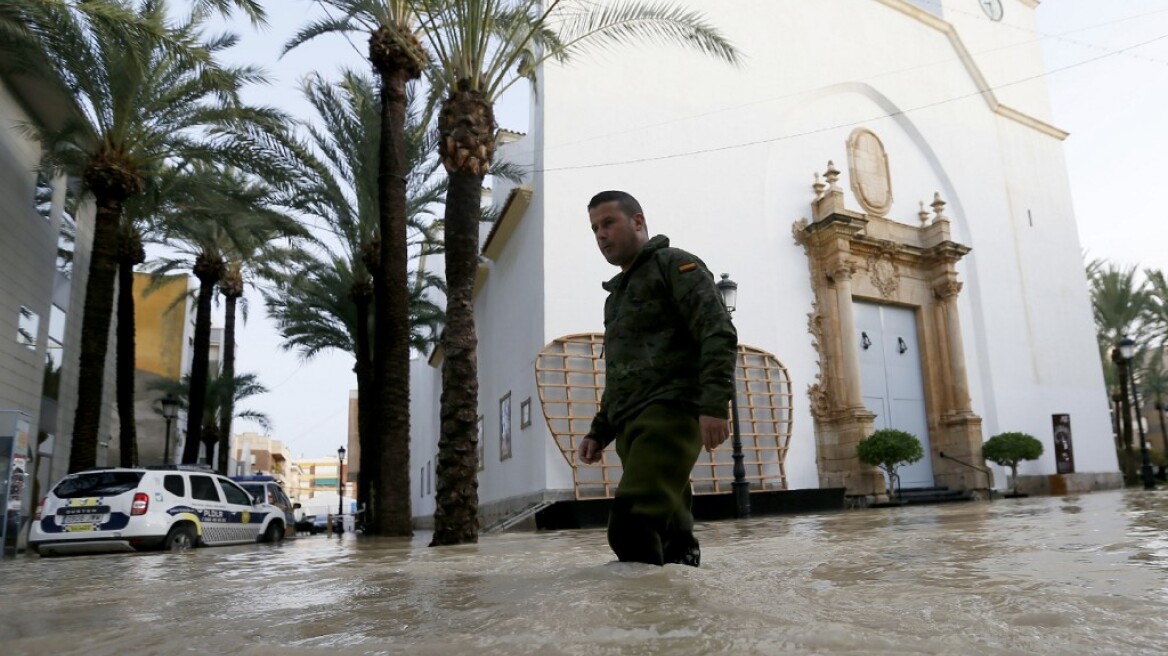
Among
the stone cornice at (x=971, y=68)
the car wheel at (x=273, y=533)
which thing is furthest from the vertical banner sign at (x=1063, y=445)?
the car wheel at (x=273, y=533)

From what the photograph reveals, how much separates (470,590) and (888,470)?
13693mm

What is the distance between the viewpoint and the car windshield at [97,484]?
36.2ft

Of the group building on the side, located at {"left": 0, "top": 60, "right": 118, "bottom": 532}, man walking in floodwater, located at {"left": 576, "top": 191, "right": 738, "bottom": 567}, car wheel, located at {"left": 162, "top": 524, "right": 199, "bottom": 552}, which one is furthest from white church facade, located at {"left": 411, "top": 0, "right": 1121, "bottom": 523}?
man walking in floodwater, located at {"left": 576, "top": 191, "right": 738, "bottom": 567}

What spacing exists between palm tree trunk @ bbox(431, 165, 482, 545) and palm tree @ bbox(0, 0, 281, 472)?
17.5ft

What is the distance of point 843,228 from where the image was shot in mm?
16312

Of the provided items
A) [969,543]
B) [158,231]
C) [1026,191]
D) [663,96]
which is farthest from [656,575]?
[1026,191]

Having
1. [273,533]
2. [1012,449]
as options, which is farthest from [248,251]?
[1012,449]

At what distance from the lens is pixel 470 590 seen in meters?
3.02

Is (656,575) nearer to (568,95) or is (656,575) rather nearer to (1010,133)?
(568,95)

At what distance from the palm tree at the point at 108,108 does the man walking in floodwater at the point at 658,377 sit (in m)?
10.8

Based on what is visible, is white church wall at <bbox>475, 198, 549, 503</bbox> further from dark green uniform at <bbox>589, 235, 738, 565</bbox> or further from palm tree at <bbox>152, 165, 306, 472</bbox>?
dark green uniform at <bbox>589, 235, 738, 565</bbox>

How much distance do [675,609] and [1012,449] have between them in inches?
670

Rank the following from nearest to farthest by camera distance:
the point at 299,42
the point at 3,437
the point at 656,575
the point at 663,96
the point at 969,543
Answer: the point at 656,575 → the point at 969,543 → the point at 3,437 → the point at 299,42 → the point at 663,96

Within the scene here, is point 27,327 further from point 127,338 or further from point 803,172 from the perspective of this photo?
point 803,172
